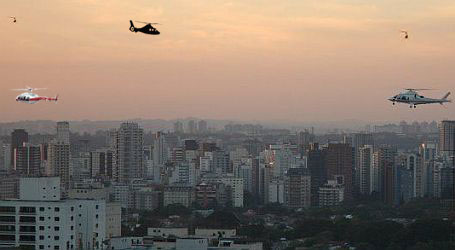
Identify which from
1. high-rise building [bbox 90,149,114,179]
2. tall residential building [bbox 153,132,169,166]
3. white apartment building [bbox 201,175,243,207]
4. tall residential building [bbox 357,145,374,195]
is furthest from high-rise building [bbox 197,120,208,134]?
tall residential building [bbox 357,145,374,195]

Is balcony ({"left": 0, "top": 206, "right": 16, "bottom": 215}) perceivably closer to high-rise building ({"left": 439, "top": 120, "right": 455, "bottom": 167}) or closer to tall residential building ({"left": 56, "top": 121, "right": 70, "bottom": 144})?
tall residential building ({"left": 56, "top": 121, "right": 70, "bottom": 144})

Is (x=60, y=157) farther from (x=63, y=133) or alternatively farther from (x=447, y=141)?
(x=447, y=141)

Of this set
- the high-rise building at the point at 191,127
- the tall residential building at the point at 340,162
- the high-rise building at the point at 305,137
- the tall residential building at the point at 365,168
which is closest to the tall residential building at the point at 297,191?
the tall residential building at the point at 340,162

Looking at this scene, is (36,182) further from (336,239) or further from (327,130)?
(327,130)

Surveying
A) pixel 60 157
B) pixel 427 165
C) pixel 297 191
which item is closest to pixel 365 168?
pixel 427 165

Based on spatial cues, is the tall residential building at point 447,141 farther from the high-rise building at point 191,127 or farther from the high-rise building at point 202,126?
the high-rise building at point 191,127

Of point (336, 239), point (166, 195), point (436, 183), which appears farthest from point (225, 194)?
point (336, 239)
